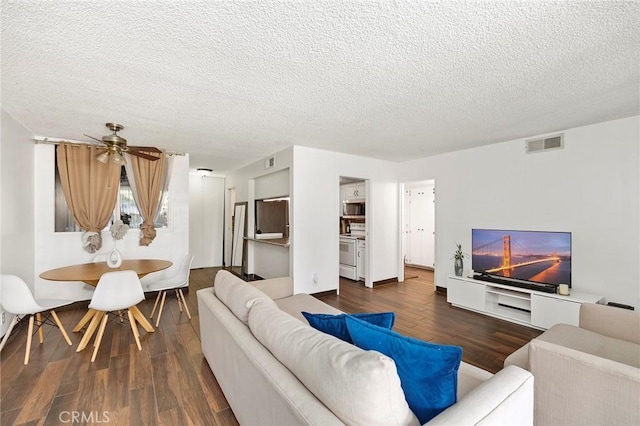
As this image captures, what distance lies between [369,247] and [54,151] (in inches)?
201

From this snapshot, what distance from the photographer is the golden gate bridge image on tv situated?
137 inches

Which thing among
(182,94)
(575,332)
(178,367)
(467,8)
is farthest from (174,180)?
(575,332)

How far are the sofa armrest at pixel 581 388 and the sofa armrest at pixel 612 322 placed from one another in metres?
1.05

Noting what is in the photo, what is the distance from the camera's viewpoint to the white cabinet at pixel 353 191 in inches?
244

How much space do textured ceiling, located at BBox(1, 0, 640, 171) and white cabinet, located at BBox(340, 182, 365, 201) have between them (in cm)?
281

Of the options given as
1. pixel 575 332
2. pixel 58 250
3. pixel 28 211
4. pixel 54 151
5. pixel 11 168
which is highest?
pixel 54 151

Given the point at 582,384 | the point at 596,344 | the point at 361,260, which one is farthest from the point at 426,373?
the point at 361,260

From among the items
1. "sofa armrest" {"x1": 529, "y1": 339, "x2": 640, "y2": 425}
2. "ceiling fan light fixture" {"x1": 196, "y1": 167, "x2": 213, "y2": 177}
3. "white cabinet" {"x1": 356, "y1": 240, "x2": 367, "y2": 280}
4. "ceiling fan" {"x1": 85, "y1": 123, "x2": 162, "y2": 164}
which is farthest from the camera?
"ceiling fan light fixture" {"x1": 196, "y1": 167, "x2": 213, "y2": 177}

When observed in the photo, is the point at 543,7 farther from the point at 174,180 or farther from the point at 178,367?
the point at 174,180

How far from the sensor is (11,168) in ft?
9.91

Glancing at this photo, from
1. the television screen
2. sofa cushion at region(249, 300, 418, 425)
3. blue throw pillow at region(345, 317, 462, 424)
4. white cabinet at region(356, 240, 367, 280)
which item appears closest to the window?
white cabinet at region(356, 240, 367, 280)

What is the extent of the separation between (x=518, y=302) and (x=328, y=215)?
289 cm

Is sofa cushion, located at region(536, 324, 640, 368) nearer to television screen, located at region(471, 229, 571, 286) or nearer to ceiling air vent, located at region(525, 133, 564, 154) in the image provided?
television screen, located at region(471, 229, 571, 286)

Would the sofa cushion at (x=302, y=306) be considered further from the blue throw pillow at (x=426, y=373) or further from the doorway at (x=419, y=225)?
the doorway at (x=419, y=225)
